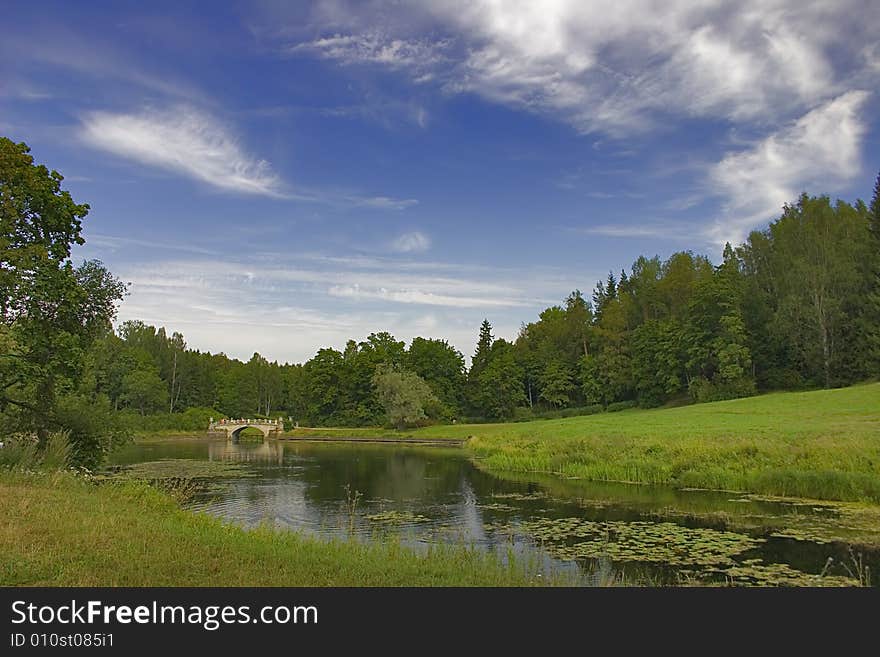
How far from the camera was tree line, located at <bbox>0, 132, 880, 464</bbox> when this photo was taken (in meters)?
20.9

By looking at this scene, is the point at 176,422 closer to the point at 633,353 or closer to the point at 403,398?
the point at 403,398

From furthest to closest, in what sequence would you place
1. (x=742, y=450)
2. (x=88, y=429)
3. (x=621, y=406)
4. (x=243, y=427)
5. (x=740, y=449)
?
(x=243, y=427) → (x=621, y=406) → (x=740, y=449) → (x=742, y=450) → (x=88, y=429)

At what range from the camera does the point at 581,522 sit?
22109 millimetres

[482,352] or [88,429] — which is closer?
[88,429]

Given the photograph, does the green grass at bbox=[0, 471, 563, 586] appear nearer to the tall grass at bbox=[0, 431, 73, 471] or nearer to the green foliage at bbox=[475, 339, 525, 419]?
the tall grass at bbox=[0, 431, 73, 471]

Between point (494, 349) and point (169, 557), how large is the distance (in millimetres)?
101895

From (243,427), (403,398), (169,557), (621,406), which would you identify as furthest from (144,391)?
(169,557)

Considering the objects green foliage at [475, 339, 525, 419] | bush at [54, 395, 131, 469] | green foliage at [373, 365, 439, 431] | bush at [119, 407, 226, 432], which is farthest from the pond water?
bush at [119, 407, 226, 432]

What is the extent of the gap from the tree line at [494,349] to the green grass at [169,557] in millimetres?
7570

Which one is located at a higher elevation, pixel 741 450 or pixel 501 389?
pixel 501 389

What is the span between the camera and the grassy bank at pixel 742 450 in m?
25.3

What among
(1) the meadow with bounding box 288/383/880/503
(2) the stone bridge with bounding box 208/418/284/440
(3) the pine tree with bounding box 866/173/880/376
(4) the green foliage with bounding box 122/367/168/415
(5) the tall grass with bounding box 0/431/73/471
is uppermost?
(3) the pine tree with bounding box 866/173/880/376

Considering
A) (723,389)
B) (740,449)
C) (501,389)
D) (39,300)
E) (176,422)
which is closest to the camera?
(39,300)

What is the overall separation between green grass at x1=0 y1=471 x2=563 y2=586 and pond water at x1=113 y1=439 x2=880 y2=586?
3.58m
